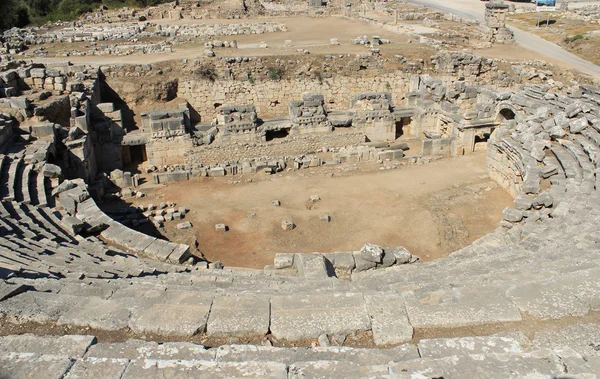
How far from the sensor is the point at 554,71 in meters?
29.3

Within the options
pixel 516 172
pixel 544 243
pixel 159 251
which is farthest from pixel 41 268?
pixel 516 172

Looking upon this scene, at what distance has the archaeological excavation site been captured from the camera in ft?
19.7

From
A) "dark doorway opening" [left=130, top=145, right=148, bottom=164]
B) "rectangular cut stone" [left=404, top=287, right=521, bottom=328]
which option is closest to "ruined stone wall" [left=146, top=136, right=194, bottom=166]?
"dark doorway opening" [left=130, top=145, right=148, bottom=164]

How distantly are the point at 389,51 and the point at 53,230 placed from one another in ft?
80.2

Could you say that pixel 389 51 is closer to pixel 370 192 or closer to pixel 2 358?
pixel 370 192

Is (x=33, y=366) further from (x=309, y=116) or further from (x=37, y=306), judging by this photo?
(x=309, y=116)

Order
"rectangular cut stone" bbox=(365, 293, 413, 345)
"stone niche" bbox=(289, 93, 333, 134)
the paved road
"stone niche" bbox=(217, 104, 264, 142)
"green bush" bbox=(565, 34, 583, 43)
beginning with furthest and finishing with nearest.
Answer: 1. "green bush" bbox=(565, 34, 583, 43)
2. the paved road
3. "stone niche" bbox=(289, 93, 333, 134)
4. "stone niche" bbox=(217, 104, 264, 142)
5. "rectangular cut stone" bbox=(365, 293, 413, 345)

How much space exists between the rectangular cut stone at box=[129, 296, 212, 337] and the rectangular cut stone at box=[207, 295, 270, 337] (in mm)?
149

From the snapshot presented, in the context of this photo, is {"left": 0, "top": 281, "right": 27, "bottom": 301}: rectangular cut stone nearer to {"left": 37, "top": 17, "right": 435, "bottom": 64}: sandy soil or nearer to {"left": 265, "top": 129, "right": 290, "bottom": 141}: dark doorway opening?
{"left": 265, "top": 129, "right": 290, "bottom": 141}: dark doorway opening

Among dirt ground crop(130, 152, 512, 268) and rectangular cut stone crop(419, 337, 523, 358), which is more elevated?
rectangular cut stone crop(419, 337, 523, 358)

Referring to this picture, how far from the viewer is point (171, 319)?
6602 mm

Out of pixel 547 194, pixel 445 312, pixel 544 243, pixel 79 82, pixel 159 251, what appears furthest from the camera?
pixel 79 82

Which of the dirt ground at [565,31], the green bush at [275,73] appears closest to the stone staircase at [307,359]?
the green bush at [275,73]

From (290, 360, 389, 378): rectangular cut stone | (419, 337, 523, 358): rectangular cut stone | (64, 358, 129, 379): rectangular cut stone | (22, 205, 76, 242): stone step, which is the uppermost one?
(64, 358, 129, 379): rectangular cut stone
